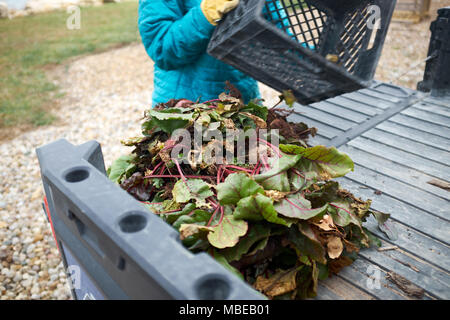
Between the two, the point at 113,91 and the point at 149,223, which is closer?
the point at 149,223

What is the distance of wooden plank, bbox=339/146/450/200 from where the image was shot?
4.95 feet

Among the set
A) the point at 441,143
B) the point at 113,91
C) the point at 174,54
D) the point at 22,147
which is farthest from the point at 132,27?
the point at 441,143

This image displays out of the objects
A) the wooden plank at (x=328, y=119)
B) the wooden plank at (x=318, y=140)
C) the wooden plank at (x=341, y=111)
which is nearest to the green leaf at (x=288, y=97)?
the wooden plank at (x=318, y=140)

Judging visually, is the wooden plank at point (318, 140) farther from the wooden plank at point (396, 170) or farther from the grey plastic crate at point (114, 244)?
the grey plastic crate at point (114, 244)

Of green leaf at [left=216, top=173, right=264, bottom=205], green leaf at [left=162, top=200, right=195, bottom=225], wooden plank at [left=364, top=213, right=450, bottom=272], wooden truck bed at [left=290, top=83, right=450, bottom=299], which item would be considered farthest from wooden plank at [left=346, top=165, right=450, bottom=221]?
green leaf at [left=162, top=200, right=195, bottom=225]

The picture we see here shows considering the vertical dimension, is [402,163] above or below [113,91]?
above

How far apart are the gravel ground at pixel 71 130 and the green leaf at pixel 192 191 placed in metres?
1.46

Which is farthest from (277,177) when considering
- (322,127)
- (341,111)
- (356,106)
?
(356,106)

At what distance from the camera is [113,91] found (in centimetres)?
671

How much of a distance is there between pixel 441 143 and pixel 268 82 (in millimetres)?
925

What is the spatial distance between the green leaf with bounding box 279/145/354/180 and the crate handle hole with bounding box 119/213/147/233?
59 centimetres

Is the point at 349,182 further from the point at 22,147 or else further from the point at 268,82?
the point at 22,147

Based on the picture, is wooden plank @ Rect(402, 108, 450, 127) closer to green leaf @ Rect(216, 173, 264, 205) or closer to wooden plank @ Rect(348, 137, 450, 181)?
wooden plank @ Rect(348, 137, 450, 181)
